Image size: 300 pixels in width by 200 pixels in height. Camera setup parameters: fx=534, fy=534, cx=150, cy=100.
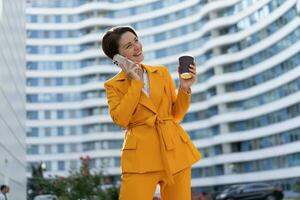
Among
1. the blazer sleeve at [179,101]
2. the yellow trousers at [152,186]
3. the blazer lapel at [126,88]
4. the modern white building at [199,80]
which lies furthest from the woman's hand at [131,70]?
the modern white building at [199,80]

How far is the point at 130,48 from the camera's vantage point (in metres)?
3.61

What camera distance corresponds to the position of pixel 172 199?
3.39 metres

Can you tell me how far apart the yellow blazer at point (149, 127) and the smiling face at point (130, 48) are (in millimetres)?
125

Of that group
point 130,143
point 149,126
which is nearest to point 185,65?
point 149,126

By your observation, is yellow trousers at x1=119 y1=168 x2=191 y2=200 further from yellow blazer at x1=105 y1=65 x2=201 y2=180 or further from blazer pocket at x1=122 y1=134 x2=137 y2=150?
blazer pocket at x1=122 y1=134 x2=137 y2=150

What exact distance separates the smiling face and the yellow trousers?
80 centimetres

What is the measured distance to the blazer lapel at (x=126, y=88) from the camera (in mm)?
3424

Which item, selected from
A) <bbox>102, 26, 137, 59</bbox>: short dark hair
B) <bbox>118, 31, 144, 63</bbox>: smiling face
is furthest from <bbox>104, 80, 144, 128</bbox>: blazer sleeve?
<bbox>102, 26, 137, 59</bbox>: short dark hair

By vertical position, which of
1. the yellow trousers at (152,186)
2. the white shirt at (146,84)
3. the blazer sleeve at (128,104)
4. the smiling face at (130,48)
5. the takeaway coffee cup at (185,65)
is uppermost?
the smiling face at (130,48)

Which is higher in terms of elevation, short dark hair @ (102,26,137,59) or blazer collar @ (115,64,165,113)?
short dark hair @ (102,26,137,59)

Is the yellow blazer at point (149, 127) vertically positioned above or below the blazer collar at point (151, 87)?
below

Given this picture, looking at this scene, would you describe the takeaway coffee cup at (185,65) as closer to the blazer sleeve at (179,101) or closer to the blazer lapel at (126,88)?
the blazer sleeve at (179,101)

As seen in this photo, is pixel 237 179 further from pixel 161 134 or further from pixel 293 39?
pixel 161 134

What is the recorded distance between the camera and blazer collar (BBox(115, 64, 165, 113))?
3.44 m
